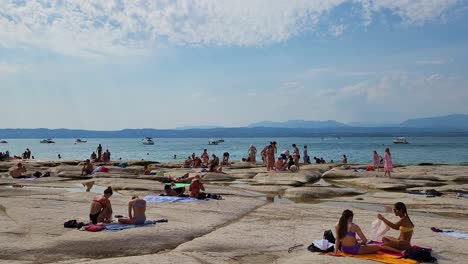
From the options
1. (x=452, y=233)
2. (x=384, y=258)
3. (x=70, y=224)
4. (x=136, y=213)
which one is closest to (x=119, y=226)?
(x=136, y=213)

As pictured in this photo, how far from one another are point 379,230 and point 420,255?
1.66 metres

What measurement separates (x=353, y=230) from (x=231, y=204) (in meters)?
8.97

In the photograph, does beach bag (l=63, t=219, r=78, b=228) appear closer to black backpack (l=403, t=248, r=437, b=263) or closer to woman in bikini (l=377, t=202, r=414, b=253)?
woman in bikini (l=377, t=202, r=414, b=253)

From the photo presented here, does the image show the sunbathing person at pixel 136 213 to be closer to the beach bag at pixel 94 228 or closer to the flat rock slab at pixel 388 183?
the beach bag at pixel 94 228

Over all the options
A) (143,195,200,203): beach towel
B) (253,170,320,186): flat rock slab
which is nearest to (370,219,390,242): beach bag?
(143,195,200,203): beach towel

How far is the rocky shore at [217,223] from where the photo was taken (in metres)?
11.7

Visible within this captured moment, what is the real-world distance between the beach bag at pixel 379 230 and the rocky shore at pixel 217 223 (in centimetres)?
126

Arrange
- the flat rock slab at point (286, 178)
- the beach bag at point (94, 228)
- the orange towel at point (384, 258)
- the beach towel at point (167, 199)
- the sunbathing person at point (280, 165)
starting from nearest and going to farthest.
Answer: the orange towel at point (384, 258), the beach bag at point (94, 228), the beach towel at point (167, 199), the flat rock slab at point (286, 178), the sunbathing person at point (280, 165)

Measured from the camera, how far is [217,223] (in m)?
16.1

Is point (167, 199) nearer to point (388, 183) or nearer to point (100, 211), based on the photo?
point (100, 211)

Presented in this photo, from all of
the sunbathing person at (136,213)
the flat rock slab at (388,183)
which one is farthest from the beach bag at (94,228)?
the flat rock slab at (388,183)

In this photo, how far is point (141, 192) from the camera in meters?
24.7

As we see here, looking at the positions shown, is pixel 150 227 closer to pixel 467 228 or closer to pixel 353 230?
pixel 353 230

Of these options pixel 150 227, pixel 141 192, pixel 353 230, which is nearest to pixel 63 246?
pixel 150 227
